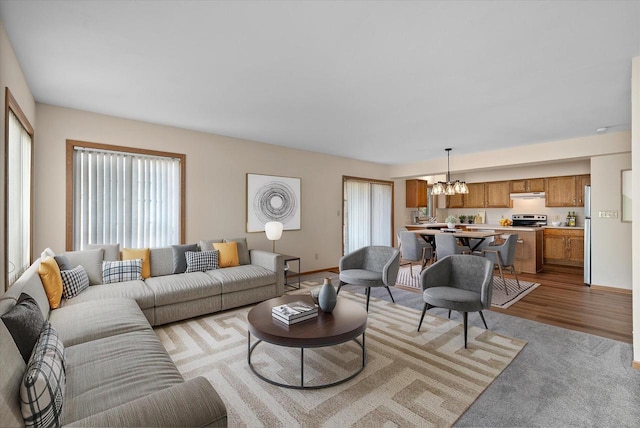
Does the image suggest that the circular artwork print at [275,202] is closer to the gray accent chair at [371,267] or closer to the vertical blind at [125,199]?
the vertical blind at [125,199]

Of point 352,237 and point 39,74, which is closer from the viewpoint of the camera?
point 39,74

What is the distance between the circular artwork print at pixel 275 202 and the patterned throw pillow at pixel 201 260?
130 centimetres

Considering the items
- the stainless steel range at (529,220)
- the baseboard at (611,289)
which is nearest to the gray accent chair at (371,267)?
the baseboard at (611,289)

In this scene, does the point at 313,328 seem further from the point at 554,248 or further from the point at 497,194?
the point at 497,194

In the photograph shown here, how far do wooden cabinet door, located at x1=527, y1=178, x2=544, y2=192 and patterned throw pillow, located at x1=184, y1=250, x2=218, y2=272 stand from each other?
7.24 meters

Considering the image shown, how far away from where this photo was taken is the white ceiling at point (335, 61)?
186 cm

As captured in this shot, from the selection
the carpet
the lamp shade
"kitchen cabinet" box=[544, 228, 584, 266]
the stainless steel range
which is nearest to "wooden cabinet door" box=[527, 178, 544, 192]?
the stainless steel range

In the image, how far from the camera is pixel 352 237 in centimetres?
694

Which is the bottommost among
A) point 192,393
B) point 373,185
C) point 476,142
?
point 192,393

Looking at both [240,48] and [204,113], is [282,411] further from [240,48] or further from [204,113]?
[204,113]

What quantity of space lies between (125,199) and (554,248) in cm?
819

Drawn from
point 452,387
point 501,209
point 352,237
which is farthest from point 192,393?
point 501,209

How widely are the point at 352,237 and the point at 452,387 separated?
4851mm

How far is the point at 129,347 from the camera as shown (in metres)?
1.86
